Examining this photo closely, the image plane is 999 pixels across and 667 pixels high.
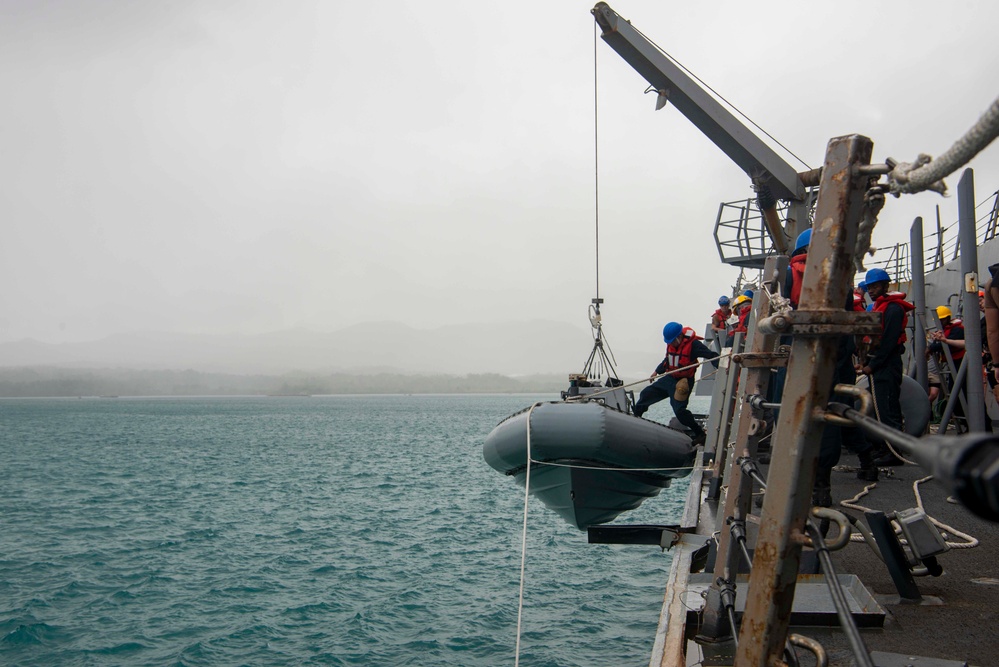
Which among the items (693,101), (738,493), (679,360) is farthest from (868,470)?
(693,101)

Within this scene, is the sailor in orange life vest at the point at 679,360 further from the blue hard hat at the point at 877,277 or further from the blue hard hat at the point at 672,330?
the blue hard hat at the point at 877,277

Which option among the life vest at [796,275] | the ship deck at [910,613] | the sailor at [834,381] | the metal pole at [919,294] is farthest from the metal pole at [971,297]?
the life vest at [796,275]

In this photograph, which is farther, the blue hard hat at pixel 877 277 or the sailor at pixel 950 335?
the sailor at pixel 950 335

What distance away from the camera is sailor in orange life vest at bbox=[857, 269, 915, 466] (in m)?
6.61

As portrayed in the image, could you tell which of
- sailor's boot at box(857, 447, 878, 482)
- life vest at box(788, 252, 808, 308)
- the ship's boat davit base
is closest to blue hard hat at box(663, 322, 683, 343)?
Answer: the ship's boat davit base

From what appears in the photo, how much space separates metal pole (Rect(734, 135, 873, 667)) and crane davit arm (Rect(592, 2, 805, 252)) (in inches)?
404

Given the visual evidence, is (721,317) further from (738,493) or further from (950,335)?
(738,493)

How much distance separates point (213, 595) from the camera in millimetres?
10523

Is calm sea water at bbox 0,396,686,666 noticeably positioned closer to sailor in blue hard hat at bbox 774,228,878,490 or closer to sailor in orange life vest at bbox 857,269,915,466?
sailor in orange life vest at bbox 857,269,915,466

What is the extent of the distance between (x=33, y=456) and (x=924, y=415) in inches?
1546

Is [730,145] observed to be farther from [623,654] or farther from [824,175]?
[824,175]

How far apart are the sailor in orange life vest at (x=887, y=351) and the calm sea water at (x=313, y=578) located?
3490 millimetres

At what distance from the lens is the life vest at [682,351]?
332 inches

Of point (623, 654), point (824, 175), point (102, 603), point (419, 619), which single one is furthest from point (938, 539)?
point (102, 603)
